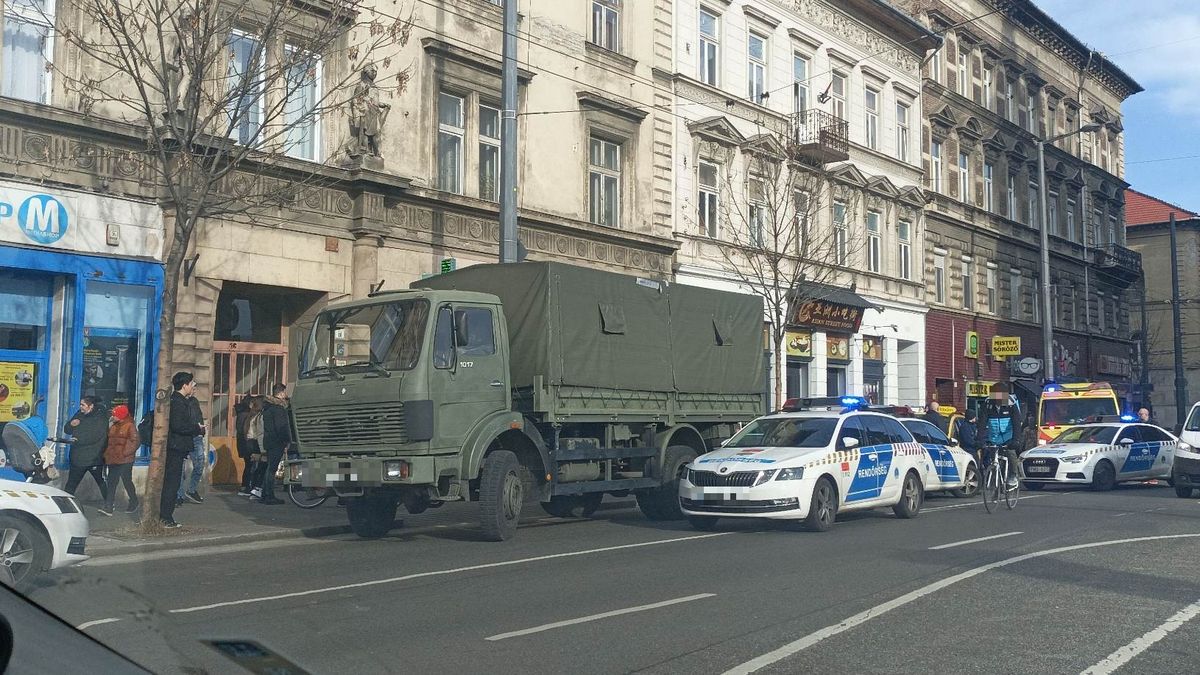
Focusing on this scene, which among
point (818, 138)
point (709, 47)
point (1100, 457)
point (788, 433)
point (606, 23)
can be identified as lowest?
point (1100, 457)

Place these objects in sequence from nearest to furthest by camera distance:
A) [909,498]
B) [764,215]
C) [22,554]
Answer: [22,554]
[909,498]
[764,215]

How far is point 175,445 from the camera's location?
45.6 feet

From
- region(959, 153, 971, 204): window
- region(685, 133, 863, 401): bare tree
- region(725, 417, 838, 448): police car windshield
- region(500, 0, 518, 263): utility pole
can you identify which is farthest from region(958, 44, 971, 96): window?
region(725, 417, 838, 448): police car windshield

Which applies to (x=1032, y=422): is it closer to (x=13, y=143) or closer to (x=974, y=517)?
(x=974, y=517)

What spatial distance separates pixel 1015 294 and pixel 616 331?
3348cm

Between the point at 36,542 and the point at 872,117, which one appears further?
the point at 872,117

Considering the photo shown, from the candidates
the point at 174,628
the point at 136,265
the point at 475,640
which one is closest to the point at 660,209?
the point at 136,265

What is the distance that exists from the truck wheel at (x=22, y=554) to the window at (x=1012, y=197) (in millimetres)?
44634

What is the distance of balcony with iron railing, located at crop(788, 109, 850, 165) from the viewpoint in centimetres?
3028

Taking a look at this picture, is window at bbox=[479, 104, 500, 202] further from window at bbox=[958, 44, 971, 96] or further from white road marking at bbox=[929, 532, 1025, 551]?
window at bbox=[958, 44, 971, 96]

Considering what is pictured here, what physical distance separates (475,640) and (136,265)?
40.6ft

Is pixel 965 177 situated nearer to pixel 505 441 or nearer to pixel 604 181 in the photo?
pixel 604 181

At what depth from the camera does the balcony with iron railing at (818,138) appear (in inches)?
1192

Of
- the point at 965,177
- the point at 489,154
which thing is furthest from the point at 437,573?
the point at 965,177
